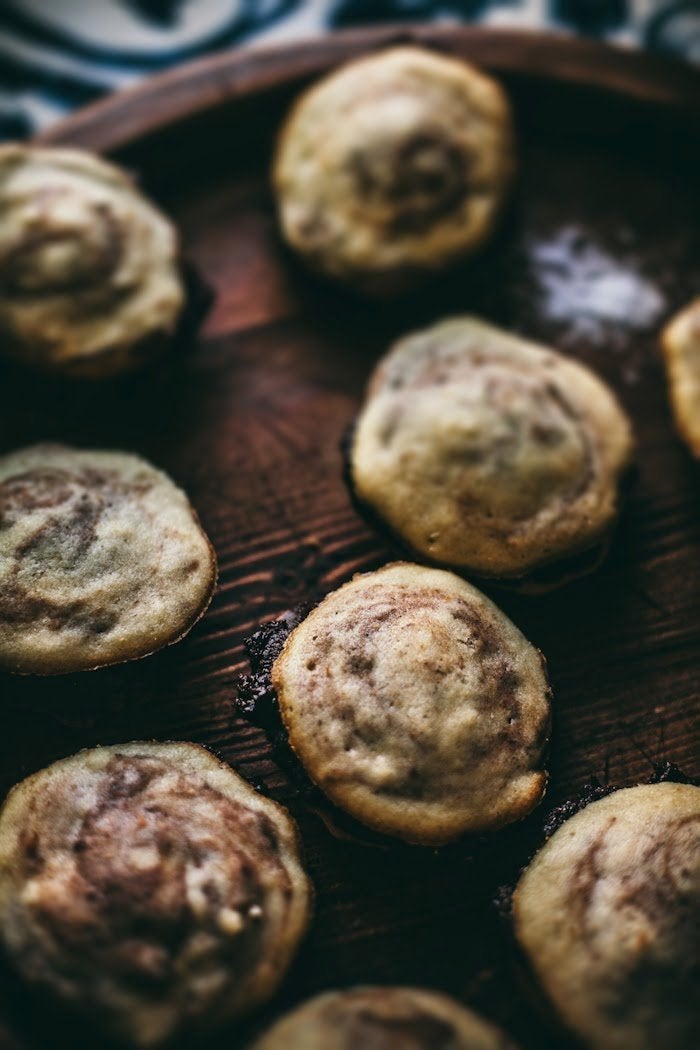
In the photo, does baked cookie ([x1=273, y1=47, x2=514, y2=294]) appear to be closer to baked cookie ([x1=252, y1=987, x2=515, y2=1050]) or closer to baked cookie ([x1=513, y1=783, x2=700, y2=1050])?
baked cookie ([x1=513, y1=783, x2=700, y2=1050])

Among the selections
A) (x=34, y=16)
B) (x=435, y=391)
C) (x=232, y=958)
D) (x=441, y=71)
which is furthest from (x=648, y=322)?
(x=34, y=16)

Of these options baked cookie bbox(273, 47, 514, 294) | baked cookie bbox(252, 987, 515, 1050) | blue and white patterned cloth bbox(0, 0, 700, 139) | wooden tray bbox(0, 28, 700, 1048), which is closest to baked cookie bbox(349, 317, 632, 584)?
wooden tray bbox(0, 28, 700, 1048)

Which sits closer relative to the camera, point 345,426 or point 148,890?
point 148,890

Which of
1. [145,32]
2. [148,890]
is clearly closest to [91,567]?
[148,890]

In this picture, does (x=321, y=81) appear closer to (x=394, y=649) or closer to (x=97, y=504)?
(x=97, y=504)

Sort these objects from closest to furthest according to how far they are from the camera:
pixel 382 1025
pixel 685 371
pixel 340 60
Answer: pixel 382 1025, pixel 685 371, pixel 340 60

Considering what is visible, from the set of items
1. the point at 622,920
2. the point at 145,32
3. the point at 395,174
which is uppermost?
the point at 145,32

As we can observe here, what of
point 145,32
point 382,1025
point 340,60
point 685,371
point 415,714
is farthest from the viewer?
point 145,32

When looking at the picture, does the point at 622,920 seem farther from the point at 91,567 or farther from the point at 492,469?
the point at 91,567
